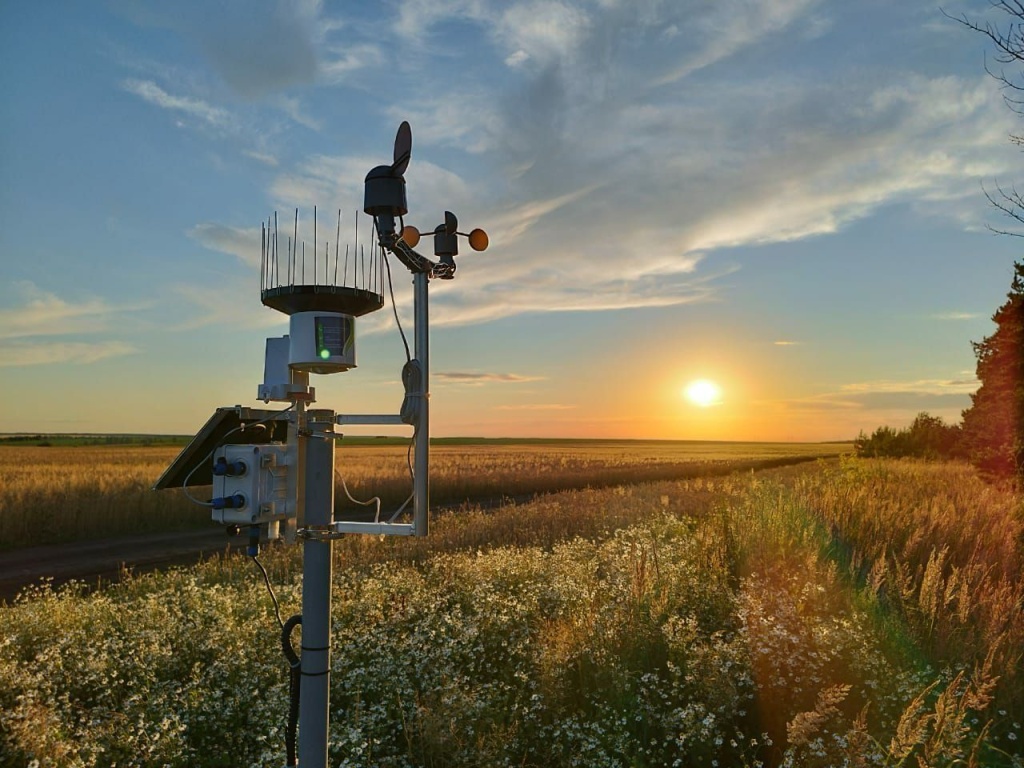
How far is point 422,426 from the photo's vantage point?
407 cm

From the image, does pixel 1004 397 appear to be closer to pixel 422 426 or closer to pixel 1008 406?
pixel 1008 406

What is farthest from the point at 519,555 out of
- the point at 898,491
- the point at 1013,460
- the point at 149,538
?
the point at 1013,460

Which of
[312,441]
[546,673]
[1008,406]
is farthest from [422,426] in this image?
[1008,406]

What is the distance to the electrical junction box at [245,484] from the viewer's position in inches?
152

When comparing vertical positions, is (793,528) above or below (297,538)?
below

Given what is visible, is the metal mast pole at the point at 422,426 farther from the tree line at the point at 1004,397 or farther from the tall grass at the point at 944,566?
the tree line at the point at 1004,397

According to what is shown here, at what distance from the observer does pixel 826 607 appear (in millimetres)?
6566

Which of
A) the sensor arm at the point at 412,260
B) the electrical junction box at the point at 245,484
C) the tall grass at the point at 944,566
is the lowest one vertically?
the tall grass at the point at 944,566

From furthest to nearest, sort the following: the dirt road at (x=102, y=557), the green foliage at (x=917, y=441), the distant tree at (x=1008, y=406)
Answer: the green foliage at (x=917, y=441), the distant tree at (x=1008, y=406), the dirt road at (x=102, y=557)

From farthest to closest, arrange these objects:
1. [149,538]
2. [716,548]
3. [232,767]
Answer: [149,538] → [716,548] → [232,767]

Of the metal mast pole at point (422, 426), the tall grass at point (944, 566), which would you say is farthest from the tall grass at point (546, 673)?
the metal mast pole at point (422, 426)

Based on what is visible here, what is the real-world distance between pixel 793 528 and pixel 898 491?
7.20 m

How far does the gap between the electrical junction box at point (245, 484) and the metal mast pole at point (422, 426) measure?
2.65 ft

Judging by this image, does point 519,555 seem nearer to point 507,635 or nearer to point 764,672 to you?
point 507,635
